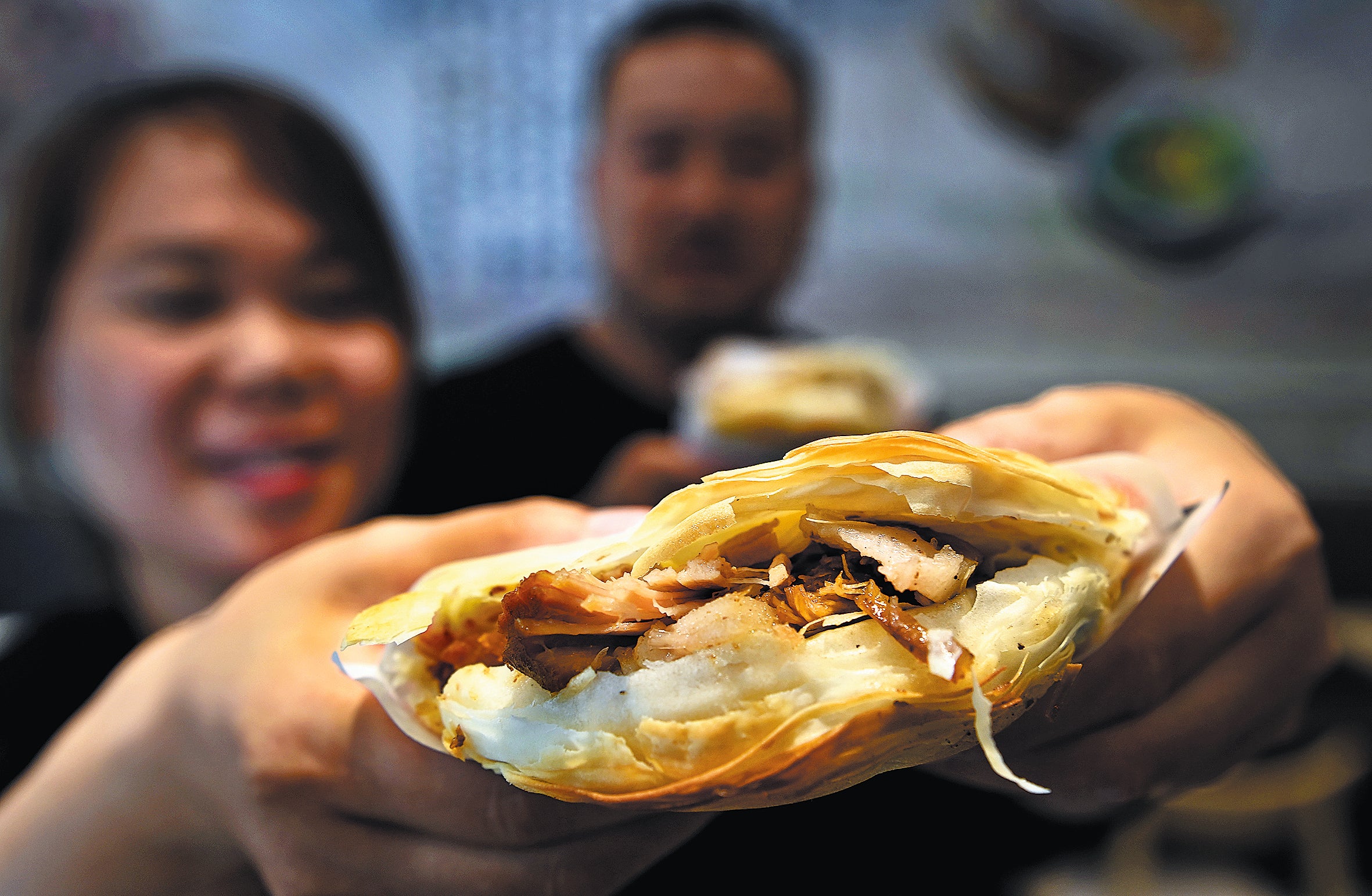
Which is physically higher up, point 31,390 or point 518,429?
point 31,390

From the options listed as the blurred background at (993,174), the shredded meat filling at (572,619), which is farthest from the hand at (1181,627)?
the blurred background at (993,174)

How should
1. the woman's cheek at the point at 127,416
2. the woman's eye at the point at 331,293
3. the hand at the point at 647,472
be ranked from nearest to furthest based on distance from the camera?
the woman's cheek at the point at 127,416, the woman's eye at the point at 331,293, the hand at the point at 647,472

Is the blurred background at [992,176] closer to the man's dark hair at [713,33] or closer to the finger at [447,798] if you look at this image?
the man's dark hair at [713,33]

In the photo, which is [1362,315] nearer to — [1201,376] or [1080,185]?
[1201,376]

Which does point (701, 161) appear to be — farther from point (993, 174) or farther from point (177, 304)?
point (993, 174)

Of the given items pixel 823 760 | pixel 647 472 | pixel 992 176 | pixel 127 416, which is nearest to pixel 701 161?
pixel 647 472

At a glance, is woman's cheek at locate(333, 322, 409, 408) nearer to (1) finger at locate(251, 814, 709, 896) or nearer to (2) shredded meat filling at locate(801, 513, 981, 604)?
(1) finger at locate(251, 814, 709, 896)
